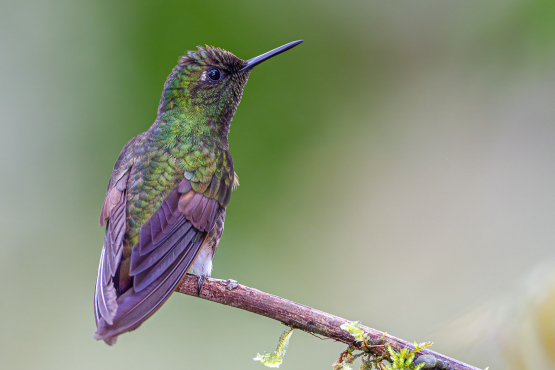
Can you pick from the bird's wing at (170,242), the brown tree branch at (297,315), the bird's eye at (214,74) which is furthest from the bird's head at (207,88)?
the brown tree branch at (297,315)

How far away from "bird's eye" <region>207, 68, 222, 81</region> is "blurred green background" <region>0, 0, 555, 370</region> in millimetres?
1702

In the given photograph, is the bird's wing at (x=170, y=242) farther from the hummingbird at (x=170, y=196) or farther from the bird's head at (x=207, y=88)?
the bird's head at (x=207, y=88)

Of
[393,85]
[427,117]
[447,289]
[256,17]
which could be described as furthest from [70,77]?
[447,289]

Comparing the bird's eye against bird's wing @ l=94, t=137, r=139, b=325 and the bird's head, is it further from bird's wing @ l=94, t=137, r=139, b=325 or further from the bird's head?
bird's wing @ l=94, t=137, r=139, b=325

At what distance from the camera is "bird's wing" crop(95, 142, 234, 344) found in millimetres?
1954

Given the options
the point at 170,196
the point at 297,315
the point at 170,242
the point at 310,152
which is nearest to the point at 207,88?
the point at 170,196

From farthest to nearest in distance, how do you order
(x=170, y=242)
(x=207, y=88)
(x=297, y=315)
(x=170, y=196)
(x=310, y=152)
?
1. (x=310, y=152)
2. (x=207, y=88)
3. (x=170, y=196)
4. (x=170, y=242)
5. (x=297, y=315)

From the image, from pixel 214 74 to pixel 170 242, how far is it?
4.18 ft

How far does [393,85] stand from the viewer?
17.6 ft

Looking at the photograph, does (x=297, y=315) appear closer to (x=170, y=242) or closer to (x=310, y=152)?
(x=170, y=242)

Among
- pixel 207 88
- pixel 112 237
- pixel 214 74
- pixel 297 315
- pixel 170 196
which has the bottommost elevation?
→ pixel 297 315

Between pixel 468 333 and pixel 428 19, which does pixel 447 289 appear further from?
pixel 428 19

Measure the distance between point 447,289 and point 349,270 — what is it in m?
0.94

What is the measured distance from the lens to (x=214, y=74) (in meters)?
3.16
